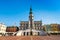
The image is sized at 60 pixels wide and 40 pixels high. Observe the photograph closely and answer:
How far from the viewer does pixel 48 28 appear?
8181cm

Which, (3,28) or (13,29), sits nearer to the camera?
(13,29)

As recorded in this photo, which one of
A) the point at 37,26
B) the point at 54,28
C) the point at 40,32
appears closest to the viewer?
the point at 40,32

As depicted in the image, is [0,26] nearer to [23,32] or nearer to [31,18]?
[31,18]

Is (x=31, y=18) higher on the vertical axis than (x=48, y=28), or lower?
higher

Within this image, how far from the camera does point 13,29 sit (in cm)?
7606

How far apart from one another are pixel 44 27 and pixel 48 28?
3098mm

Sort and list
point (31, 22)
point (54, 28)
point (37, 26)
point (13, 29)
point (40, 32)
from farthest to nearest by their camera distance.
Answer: point (37, 26) → point (54, 28) → point (13, 29) → point (31, 22) → point (40, 32)

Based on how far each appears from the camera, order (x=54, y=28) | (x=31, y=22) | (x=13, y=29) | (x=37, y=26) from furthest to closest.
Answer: (x=37, y=26) → (x=54, y=28) → (x=13, y=29) → (x=31, y=22)

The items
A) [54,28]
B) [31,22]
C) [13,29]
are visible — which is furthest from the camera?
[54,28]

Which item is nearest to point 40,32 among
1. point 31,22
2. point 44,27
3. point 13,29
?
point 31,22

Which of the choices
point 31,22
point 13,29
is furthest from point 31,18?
point 13,29

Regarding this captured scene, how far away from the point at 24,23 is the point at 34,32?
38735 mm

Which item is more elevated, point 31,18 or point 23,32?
point 31,18

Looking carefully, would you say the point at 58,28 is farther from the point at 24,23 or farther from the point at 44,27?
the point at 24,23
